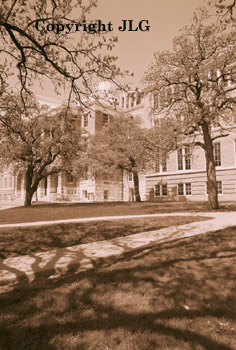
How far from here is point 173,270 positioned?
4809 mm

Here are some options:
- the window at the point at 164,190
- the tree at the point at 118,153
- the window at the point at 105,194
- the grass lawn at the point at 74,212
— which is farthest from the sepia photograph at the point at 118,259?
the window at the point at 105,194


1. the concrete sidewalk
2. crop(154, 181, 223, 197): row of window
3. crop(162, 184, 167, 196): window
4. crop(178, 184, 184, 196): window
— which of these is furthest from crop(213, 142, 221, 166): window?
the concrete sidewalk

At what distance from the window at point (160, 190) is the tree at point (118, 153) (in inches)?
259

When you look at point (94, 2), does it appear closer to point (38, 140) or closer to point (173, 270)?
point (173, 270)

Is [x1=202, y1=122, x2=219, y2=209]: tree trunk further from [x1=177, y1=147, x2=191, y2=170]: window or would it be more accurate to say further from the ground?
[x1=177, y1=147, x2=191, y2=170]: window

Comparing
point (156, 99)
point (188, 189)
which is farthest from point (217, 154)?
point (156, 99)

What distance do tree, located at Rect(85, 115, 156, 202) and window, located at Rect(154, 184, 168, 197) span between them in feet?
21.6

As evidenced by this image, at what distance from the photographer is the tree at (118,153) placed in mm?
27391

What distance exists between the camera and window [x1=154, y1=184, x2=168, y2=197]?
34.5 metres

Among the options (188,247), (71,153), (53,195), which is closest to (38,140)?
(71,153)

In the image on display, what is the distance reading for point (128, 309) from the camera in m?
3.26

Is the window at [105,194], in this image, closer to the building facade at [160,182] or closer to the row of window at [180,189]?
the building facade at [160,182]

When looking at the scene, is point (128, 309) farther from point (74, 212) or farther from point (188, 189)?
point (188, 189)

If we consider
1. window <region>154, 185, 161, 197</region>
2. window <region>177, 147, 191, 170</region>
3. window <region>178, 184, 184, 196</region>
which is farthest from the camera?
window <region>154, 185, 161, 197</region>
